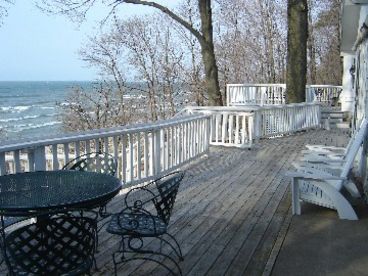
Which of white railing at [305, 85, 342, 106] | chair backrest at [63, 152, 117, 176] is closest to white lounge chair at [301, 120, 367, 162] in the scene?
chair backrest at [63, 152, 117, 176]

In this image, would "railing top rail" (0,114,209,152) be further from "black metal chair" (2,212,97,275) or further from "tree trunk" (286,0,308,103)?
"tree trunk" (286,0,308,103)

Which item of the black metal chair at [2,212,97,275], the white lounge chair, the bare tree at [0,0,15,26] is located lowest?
the white lounge chair

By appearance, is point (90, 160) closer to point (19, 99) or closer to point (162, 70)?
point (162, 70)

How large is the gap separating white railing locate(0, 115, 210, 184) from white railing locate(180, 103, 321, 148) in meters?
1.49

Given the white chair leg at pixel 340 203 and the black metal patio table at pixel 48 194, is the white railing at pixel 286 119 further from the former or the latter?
the black metal patio table at pixel 48 194

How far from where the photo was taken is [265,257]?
389cm

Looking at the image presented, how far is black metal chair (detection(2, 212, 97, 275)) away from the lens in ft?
8.00

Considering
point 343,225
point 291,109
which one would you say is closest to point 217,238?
point 343,225

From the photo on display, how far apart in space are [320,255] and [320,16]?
90.7ft

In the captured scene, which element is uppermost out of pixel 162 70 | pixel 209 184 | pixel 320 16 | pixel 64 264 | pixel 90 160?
pixel 320 16

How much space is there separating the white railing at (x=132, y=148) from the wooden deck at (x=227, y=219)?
1.51 feet

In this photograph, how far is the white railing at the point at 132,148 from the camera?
4438mm

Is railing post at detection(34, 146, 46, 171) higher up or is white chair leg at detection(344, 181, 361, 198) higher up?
railing post at detection(34, 146, 46, 171)

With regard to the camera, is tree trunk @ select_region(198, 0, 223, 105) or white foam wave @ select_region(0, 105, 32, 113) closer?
tree trunk @ select_region(198, 0, 223, 105)
